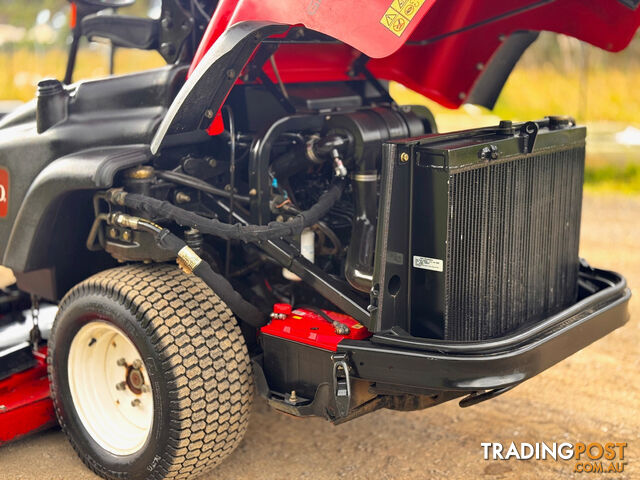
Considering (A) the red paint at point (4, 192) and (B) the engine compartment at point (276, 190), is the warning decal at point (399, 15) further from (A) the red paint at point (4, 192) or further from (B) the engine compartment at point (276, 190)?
(A) the red paint at point (4, 192)

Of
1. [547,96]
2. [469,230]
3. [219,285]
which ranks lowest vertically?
[547,96]

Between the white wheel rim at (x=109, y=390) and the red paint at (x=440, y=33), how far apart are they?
1.19 m

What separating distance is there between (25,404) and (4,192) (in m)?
0.91

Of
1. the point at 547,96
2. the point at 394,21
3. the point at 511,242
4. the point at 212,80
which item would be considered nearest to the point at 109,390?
the point at 212,80

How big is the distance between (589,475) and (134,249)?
2.02 m

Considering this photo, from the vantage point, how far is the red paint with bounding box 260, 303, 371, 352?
3.06m

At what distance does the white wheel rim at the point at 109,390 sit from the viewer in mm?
3443

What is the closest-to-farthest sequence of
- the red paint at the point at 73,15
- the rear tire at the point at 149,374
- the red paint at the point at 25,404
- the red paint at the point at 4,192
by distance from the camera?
1. the rear tire at the point at 149,374
2. the red paint at the point at 25,404
3. the red paint at the point at 4,192
4. the red paint at the point at 73,15

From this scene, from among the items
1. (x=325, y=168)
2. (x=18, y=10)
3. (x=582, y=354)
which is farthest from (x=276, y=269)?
(x=18, y=10)

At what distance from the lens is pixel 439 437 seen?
12.5 feet

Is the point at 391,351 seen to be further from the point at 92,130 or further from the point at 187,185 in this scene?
the point at 92,130

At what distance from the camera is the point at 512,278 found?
10.7 ft

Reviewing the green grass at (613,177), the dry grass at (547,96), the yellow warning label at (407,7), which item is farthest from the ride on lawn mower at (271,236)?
the dry grass at (547,96)

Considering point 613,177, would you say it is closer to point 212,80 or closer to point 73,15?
point 73,15
